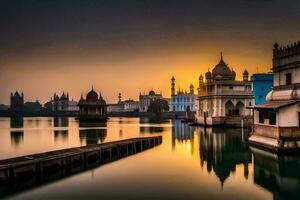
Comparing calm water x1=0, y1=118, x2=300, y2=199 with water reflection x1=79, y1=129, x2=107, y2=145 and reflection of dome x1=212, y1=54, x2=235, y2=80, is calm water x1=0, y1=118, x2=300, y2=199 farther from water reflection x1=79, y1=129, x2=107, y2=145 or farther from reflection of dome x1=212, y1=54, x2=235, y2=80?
reflection of dome x1=212, y1=54, x2=235, y2=80

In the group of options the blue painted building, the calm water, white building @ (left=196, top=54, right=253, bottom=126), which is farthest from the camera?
white building @ (left=196, top=54, right=253, bottom=126)

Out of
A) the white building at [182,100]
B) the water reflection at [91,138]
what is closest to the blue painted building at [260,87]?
the water reflection at [91,138]

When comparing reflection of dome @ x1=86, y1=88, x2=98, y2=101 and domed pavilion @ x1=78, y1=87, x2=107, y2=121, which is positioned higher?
reflection of dome @ x1=86, y1=88, x2=98, y2=101

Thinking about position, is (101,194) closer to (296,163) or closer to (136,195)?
(136,195)

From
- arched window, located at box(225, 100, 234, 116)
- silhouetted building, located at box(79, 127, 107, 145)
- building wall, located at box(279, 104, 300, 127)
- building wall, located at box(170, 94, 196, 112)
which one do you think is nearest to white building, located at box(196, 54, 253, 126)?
arched window, located at box(225, 100, 234, 116)

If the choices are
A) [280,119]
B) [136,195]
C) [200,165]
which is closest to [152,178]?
[136,195]

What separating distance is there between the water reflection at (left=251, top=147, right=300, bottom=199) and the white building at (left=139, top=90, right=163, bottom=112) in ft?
526

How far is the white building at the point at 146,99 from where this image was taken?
624ft

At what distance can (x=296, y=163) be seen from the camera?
995 inches

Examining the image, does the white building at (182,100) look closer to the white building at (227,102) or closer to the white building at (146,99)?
the white building at (146,99)

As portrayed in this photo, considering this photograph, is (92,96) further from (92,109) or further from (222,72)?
(222,72)

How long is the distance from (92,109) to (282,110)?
8442cm

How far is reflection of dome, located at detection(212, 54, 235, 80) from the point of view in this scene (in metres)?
74.9

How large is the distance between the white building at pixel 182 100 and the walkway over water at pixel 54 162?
393 feet
